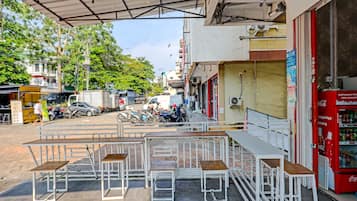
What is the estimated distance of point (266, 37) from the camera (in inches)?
336

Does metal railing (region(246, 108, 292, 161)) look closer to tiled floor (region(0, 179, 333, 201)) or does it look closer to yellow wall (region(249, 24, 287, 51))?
tiled floor (region(0, 179, 333, 201))

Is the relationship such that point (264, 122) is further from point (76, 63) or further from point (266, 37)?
point (76, 63)

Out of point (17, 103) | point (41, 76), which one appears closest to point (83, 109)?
point (17, 103)

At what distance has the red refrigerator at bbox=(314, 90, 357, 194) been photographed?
443cm

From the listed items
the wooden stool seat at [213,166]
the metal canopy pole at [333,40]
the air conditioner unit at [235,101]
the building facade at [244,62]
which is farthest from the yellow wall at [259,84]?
the wooden stool seat at [213,166]

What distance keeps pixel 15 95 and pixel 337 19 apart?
1985 cm

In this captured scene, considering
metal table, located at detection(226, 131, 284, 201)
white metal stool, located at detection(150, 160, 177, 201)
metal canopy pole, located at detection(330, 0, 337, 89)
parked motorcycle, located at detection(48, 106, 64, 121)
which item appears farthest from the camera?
parked motorcycle, located at detection(48, 106, 64, 121)

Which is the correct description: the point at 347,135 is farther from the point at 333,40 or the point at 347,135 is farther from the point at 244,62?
the point at 244,62

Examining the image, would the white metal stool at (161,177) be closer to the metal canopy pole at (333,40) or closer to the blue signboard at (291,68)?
Result: the blue signboard at (291,68)

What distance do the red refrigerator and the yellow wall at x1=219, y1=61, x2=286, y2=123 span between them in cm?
463

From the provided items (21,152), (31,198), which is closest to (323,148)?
(31,198)

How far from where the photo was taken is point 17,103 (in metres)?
19.9

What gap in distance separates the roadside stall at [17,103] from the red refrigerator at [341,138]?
18.7m

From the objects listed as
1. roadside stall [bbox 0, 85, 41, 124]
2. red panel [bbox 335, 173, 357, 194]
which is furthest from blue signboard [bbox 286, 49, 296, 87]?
roadside stall [bbox 0, 85, 41, 124]
